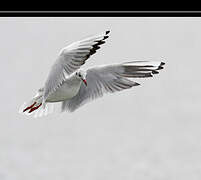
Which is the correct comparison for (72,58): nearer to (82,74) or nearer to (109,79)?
(82,74)

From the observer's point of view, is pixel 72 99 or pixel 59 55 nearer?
pixel 59 55

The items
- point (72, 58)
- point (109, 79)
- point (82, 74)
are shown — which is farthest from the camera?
point (109, 79)

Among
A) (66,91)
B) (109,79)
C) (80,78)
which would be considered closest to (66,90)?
(66,91)

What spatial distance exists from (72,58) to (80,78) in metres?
0.24

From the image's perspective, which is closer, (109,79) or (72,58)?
(72,58)

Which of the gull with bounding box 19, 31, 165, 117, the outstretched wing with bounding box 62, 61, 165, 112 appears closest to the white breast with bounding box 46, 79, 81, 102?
the gull with bounding box 19, 31, 165, 117

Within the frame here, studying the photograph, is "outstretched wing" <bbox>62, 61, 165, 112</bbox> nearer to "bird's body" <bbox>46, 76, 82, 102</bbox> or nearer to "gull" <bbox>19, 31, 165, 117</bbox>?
"gull" <bbox>19, 31, 165, 117</bbox>

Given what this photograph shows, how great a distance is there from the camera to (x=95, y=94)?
520 cm

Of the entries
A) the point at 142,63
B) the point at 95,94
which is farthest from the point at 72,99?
the point at 142,63

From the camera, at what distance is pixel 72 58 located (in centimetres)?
470

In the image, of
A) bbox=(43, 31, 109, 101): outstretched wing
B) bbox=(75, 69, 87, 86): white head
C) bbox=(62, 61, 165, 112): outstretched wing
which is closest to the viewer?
bbox=(43, 31, 109, 101): outstretched wing

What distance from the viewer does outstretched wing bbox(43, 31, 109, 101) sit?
4.68 meters

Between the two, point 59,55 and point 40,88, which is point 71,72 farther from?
point 40,88
